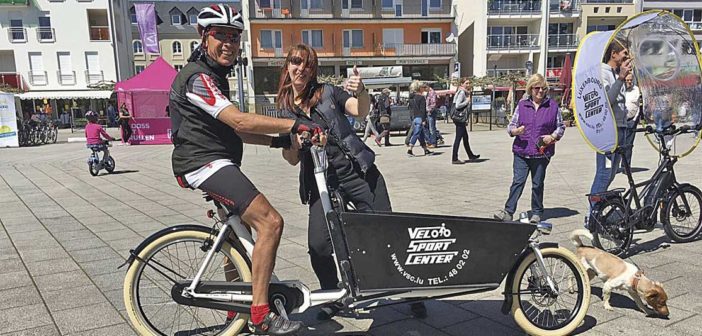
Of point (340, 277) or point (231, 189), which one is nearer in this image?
point (231, 189)

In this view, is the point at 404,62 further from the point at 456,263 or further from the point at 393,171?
the point at 456,263

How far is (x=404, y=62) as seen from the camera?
151 feet

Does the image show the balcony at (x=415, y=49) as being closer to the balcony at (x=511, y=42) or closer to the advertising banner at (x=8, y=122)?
the balcony at (x=511, y=42)

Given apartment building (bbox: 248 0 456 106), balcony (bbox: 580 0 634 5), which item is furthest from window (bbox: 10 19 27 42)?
balcony (bbox: 580 0 634 5)

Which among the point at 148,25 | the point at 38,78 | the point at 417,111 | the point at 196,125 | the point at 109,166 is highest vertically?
the point at 148,25

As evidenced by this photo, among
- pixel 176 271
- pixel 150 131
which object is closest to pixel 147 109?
pixel 150 131

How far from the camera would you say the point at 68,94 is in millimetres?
39750

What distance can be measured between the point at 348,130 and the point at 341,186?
0.37m

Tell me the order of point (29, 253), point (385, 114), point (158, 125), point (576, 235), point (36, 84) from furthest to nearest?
1. point (36, 84)
2. point (158, 125)
3. point (385, 114)
4. point (29, 253)
5. point (576, 235)

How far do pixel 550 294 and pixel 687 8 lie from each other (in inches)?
2203

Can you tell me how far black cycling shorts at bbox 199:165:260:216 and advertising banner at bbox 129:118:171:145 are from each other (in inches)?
A: 724

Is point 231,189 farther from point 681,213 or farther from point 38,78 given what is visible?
point 38,78

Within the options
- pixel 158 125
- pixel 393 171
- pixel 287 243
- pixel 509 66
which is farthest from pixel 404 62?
pixel 287 243

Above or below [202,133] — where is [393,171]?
below
